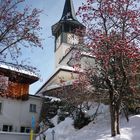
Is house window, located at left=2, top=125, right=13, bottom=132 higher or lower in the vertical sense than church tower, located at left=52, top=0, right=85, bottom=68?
lower

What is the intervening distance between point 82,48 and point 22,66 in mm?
4323

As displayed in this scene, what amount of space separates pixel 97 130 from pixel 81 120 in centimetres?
429

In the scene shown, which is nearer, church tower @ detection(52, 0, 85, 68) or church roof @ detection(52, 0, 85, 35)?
church tower @ detection(52, 0, 85, 68)

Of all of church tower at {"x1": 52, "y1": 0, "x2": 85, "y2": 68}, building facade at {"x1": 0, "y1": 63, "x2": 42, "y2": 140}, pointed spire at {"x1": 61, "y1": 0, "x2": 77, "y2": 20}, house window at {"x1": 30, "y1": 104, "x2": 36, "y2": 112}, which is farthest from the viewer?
pointed spire at {"x1": 61, "y1": 0, "x2": 77, "y2": 20}

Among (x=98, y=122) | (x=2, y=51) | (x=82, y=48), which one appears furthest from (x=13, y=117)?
(x=2, y=51)

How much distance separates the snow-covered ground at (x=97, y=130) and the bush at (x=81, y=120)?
0.48 meters

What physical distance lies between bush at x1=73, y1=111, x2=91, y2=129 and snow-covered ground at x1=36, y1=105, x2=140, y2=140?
1.59ft

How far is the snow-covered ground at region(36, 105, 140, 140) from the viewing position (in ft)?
69.2

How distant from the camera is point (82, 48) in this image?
19766 millimetres

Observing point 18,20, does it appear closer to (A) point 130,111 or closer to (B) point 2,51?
(B) point 2,51

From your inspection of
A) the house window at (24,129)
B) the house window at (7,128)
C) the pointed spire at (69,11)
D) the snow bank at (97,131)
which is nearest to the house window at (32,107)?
the house window at (24,129)

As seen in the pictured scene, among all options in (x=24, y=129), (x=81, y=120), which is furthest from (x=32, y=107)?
(x=81, y=120)

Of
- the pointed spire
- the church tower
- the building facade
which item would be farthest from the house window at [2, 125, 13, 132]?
the pointed spire

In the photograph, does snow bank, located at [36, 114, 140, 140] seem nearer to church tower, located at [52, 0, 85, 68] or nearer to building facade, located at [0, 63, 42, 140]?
building facade, located at [0, 63, 42, 140]
